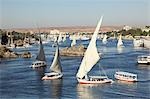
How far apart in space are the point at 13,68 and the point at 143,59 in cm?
608

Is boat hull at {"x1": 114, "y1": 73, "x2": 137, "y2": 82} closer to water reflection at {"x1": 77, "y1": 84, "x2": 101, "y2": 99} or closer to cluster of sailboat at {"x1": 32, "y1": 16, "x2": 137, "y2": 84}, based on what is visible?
cluster of sailboat at {"x1": 32, "y1": 16, "x2": 137, "y2": 84}

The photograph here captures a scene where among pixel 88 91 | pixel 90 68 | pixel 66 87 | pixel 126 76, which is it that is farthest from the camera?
pixel 126 76

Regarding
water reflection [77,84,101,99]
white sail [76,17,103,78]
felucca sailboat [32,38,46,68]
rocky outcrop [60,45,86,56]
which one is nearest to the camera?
water reflection [77,84,101,99]

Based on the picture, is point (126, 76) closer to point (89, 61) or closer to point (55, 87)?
point (89, 61)

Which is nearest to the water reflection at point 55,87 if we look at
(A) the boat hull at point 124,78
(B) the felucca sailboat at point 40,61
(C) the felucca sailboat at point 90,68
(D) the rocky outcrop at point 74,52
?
(C) the felucca sailboat at point 90,68

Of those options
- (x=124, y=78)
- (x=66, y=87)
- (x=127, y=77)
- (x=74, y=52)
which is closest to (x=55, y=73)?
(x=66, y=87)

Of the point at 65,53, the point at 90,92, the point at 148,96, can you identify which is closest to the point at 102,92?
the point at 90,92

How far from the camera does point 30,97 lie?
1239 cm

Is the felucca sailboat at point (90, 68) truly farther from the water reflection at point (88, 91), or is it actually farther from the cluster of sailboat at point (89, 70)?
the water reflection at point (88, 91)

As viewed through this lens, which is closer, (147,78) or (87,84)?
(87,84)

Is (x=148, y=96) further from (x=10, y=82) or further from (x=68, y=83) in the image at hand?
(x=10, y=82)

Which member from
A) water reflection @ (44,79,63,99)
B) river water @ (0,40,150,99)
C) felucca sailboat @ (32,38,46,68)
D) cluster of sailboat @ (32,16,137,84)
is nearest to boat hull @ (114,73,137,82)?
cluster of sailboat @ (32,16,137,84)

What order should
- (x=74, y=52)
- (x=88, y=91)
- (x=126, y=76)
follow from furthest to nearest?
(x=74, y=52)
(x=126, y=76)
(x=88, y=91)

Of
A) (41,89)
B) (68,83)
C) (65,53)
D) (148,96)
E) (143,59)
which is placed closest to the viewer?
(148,96)
